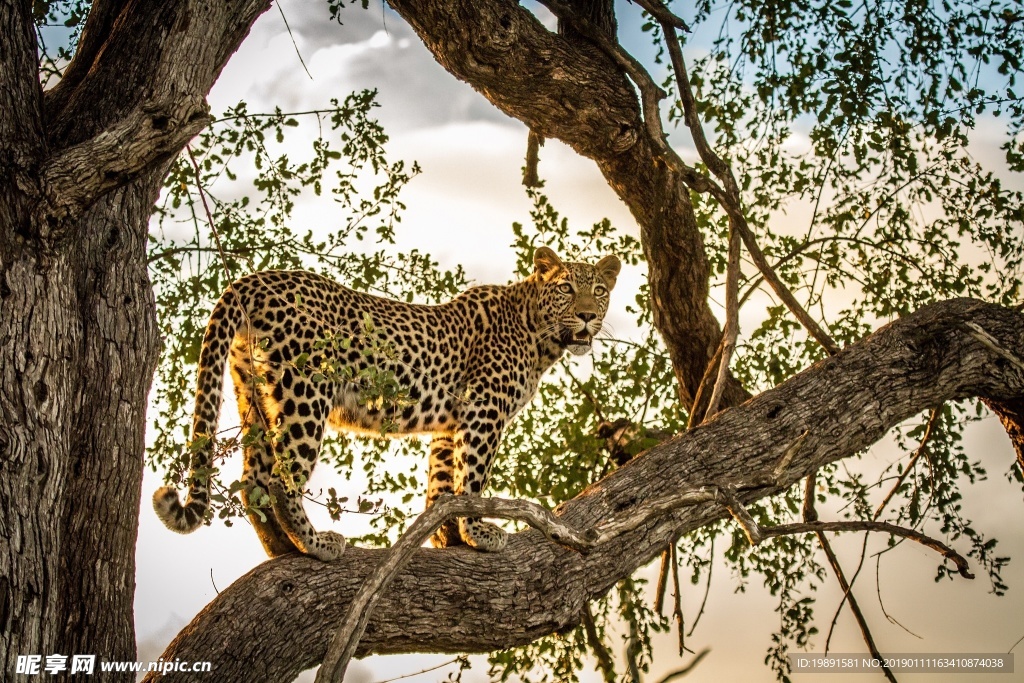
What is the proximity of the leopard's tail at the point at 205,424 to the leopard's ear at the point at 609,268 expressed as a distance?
2494 millimetres

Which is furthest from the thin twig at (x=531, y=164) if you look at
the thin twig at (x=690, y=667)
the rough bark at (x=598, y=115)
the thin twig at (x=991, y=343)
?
the thin twig at (x=690, y=667)

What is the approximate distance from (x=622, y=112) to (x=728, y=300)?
4.80 feet

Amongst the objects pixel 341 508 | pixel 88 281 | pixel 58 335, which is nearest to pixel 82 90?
pixel 88 281

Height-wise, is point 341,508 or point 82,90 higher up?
point 82,90

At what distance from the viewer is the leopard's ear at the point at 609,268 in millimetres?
6773

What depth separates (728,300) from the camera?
20.4ft

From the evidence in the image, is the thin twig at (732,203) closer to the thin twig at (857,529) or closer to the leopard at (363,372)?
the leopard at (363,372)

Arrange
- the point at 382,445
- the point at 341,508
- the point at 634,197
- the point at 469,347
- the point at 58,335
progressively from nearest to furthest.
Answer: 1. the point at 58,335
2. the point at 341,508
3. the point at 469,347
4. the point at 382,445
5. the point at 634,197

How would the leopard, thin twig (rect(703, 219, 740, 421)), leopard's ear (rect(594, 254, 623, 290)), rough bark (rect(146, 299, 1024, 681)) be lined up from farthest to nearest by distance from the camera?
leopard's ear (rect(594, 254, 623, 290)), thin twig (rect(703, 219, 740, 421)), the leopard, rough bark (rect(146, 299, 1024, 681))

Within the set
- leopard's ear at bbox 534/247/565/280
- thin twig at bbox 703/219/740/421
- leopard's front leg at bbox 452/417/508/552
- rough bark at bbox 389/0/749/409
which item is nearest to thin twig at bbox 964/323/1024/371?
thin twig at bbox 703/219/740/421

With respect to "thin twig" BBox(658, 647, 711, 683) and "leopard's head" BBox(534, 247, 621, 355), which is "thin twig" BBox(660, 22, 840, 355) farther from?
"thin twig" BBox(658, 647, 711, 683)

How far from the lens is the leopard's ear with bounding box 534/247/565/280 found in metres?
6.58

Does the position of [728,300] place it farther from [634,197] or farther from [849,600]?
[849,600]

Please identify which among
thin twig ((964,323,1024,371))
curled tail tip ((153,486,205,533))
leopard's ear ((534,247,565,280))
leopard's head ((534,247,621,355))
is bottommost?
curled tail tip ((153,486,205,533))
